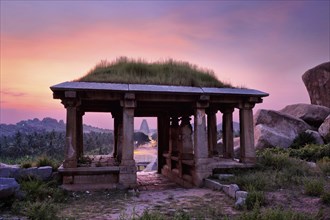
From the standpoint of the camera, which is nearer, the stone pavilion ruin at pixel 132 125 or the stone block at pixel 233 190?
the stone block at pixel 233 190

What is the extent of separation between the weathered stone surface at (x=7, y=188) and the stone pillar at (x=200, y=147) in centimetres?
579

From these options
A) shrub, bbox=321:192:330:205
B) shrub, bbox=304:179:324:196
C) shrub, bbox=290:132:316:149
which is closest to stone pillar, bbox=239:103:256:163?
shrub, bbox=304:179:324:196

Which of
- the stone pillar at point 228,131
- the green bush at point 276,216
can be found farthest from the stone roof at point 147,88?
the green bush at point 276,216

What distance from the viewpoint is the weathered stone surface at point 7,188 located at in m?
6.59

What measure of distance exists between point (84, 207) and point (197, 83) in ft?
19.0

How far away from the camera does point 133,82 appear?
33.1ft

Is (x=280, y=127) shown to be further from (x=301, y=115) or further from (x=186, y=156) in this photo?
(x=186, y=156)

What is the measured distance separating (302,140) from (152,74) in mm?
11184

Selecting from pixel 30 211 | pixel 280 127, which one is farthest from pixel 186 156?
pixel 280 127

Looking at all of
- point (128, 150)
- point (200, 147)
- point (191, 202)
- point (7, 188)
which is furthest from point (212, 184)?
point (7, 188)

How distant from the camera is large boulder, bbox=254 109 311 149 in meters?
17.5

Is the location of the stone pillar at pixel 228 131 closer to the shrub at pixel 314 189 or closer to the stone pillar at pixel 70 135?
the shrub at pixel 314 189

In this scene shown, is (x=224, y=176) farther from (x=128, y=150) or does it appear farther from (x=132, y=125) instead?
(x=132, y=125)

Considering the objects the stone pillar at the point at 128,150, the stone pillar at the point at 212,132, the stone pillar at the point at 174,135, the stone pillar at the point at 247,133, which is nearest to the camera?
the stone pillar at the point at 128,150
